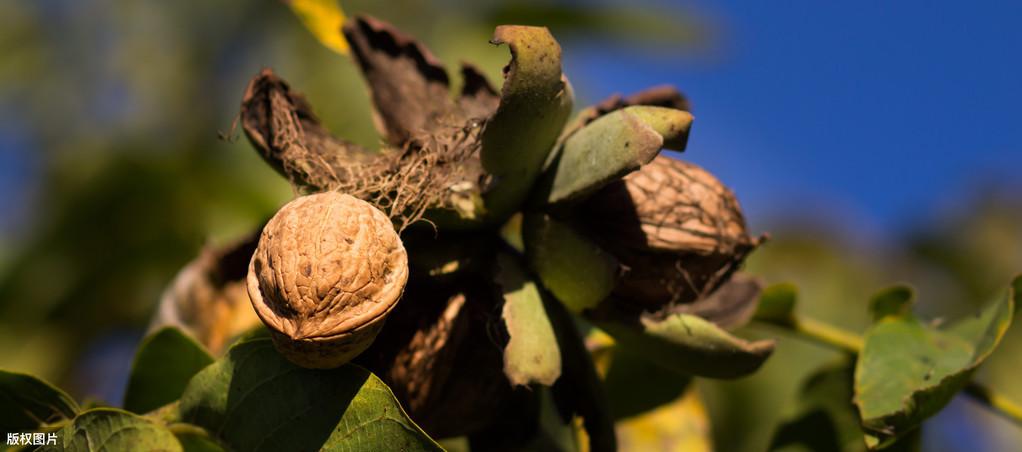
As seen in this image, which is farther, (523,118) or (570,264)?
(570,264)

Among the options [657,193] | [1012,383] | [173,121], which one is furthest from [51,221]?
[1012,383]

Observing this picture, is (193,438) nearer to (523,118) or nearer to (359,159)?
(359,159)

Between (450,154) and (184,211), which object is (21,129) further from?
(450,154)

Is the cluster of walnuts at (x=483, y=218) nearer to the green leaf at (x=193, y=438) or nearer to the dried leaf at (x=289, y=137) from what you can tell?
the dried leaf at (x=289, y=137)

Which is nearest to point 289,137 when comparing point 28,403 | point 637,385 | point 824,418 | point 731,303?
point 28,403

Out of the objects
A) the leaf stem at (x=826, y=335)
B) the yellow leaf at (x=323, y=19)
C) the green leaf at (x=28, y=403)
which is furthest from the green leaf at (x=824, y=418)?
the green leaf at (x=28, y=403)
